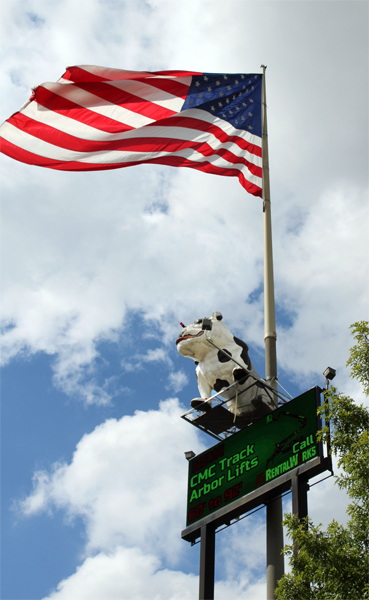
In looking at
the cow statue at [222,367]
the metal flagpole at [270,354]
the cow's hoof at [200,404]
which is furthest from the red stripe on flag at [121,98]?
the cow's hoof at [200,404]

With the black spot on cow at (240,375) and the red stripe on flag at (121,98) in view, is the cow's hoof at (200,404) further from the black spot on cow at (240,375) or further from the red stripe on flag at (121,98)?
the red stripe on flag at (121,98)

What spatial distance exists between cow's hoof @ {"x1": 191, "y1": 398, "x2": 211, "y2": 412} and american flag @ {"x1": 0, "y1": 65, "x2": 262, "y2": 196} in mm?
5605

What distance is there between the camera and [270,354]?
1498 centimetres

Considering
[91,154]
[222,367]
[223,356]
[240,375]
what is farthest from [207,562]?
[91,154]

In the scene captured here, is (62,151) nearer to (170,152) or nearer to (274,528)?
(170,152)

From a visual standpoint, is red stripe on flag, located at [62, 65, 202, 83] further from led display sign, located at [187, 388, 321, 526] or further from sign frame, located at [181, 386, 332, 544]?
sign frame, located at [181, 386, 332, 544]

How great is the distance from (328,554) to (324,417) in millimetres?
2366

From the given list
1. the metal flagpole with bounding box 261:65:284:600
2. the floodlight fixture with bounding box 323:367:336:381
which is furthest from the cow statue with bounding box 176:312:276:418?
the floodlight fixture with bounding box 323:367:336:381

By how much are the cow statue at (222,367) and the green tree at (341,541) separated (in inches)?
108

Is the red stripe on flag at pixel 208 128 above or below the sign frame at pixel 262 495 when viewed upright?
above

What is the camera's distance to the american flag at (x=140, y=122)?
17.7m

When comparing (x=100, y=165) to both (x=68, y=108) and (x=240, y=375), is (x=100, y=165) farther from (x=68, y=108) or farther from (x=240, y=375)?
(x=240, y=375)

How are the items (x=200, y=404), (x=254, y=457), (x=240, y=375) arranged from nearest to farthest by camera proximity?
(x=254, y=457)
(x=240, y=375)
(x=200, y=404)

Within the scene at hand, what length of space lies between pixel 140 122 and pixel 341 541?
11.6 meters
